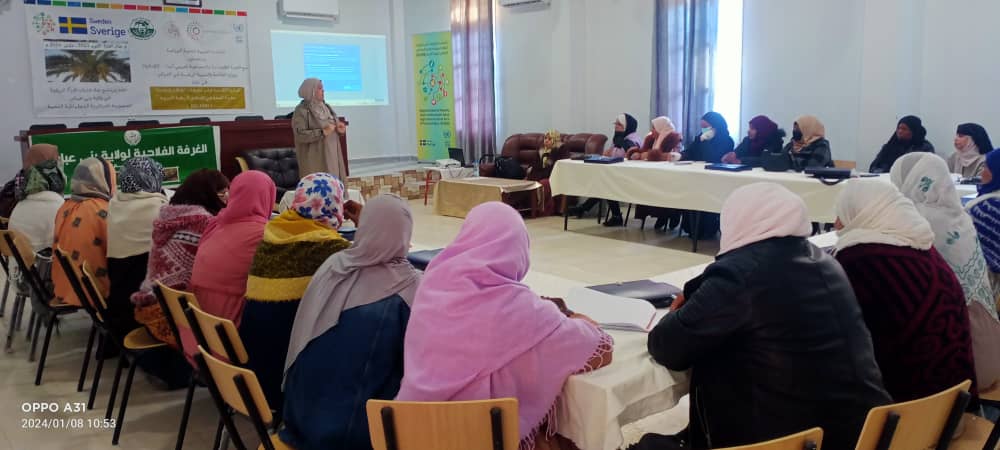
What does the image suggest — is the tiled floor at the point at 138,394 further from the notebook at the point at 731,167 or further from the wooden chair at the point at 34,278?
the notebook at the point at 731,167

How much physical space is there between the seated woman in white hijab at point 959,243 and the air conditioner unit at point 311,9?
817 cm

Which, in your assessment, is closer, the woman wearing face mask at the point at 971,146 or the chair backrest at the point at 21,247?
the chair backrest at the point at 21,247

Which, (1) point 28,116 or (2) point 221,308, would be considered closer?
(2) point 221,308

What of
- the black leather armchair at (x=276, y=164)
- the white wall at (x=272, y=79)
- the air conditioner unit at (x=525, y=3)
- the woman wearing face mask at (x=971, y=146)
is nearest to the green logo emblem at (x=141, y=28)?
the white wall at (x=272, y=79)

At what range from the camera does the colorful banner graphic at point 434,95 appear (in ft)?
34.0

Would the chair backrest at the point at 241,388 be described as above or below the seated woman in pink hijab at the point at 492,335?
below

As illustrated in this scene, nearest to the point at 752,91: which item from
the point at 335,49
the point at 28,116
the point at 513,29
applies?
the point at 513,29

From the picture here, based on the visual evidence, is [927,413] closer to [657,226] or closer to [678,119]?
[657,226]

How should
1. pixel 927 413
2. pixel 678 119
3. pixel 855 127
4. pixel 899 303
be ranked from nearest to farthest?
pixel 927 413 < pixel 899 303 < pixel 855 127 < pixel 678 119

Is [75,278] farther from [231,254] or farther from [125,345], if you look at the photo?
[231,254]

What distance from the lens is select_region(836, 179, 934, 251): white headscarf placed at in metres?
1.93

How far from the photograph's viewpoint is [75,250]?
3359mm

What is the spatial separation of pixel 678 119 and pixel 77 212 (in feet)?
19.2

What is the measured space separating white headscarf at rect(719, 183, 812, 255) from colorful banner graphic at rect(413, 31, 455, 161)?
28.9ft
